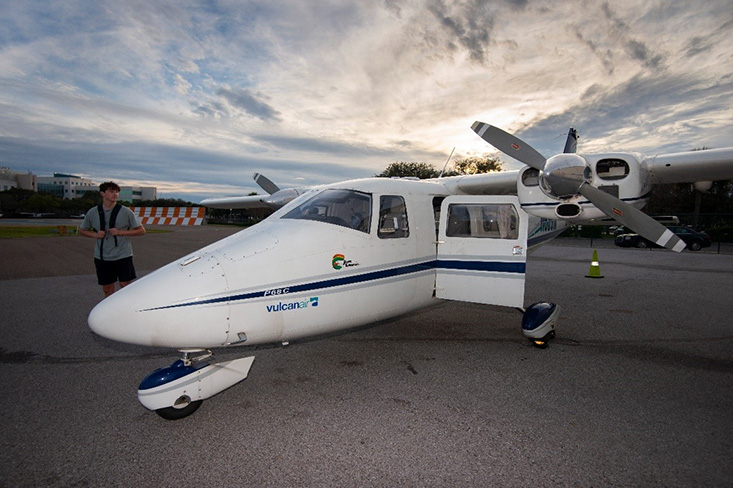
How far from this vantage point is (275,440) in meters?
3.44

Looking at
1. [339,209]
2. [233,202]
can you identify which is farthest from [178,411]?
[233,202]

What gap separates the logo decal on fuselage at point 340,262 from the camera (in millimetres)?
4395

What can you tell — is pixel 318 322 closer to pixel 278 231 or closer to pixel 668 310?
pixel 278 231

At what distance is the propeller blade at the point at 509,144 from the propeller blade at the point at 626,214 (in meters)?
0.83

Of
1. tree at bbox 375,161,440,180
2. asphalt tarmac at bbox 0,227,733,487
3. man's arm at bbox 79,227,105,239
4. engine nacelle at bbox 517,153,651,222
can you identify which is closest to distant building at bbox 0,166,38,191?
tree at bbox 375,161,440,180

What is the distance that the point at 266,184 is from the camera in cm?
1180

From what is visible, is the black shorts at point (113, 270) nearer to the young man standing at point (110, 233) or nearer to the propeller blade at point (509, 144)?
the young man standing at point (110, 233)

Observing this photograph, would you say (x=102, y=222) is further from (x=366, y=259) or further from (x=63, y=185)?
(x=63, y=185)

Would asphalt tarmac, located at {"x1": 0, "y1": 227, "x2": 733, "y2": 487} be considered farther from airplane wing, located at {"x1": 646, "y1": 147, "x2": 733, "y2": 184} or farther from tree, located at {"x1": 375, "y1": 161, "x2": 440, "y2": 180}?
tree, located at {"x1": 375, "y1": 161, "x2": 440, "y2": 180}

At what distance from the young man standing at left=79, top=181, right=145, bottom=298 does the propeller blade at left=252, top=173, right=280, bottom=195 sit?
5813 millimetres

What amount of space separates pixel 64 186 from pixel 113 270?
14513cm

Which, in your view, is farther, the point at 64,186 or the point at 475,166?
the point at 64,186

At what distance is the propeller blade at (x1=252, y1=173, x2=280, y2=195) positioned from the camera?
38.2 ft

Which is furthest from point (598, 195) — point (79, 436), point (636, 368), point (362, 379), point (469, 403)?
point (79, 436)
